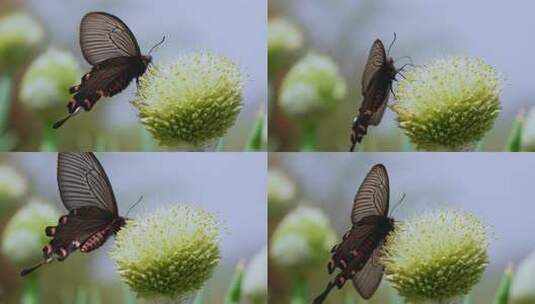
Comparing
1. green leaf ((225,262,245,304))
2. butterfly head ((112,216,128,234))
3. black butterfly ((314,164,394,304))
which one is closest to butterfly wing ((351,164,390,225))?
black butterfly ((314,164,394,304))

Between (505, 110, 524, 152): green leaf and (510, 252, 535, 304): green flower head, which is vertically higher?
(505, 110, 524, 152): green leaf

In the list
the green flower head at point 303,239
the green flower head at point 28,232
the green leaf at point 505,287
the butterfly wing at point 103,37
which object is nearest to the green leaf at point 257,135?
the green flower head at point 303,239

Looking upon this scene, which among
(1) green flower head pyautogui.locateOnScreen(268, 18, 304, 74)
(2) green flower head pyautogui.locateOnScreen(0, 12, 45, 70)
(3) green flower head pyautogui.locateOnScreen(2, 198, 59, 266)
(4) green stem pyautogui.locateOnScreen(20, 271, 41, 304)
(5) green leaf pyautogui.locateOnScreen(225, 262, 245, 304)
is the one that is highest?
(1) green flower head pyautogui.locateOnScreen(268, 18, 304, 74)

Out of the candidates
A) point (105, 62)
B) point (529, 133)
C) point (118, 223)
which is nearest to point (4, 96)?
point (105, 62)

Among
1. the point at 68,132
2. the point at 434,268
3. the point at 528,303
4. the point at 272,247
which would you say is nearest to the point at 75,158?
the point at 68,132

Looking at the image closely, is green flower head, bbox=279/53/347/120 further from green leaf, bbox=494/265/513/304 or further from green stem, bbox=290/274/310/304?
green leaf, bbox=494/265/513/304

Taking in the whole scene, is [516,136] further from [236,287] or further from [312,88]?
[236,287]
